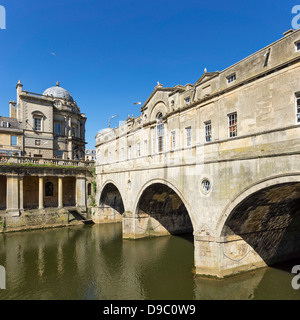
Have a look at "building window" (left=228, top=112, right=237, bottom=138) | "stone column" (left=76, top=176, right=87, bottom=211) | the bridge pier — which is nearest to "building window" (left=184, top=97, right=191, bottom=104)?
"building window" (left=228, top=112, right=237, bottom=138)

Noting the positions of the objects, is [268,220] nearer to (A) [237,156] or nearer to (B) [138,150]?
(A) [237,156]

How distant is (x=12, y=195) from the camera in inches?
1073

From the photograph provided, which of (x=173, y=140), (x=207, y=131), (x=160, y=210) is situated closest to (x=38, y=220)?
(x=160, y=210)

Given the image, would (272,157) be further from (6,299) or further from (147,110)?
(6,299)

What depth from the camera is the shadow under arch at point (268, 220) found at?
38.5 ft

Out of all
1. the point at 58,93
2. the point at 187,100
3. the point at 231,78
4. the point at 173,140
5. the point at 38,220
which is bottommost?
the point at 38,220

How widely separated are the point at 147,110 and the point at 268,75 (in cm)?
1189

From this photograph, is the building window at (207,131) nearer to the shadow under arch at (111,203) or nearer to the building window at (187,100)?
the building window at (187,100)

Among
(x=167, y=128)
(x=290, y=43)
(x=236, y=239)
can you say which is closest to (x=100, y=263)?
(x=236, y=239)

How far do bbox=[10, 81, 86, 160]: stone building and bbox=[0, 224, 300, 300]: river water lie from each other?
17283 millimetres

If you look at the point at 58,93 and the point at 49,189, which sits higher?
the point at 58,93

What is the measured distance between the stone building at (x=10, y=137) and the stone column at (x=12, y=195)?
284 inches

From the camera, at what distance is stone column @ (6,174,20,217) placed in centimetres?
2697

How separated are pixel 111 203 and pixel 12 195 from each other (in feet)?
38.6
